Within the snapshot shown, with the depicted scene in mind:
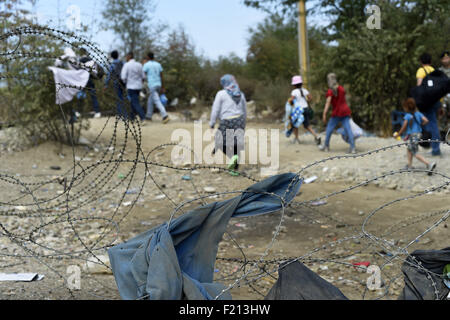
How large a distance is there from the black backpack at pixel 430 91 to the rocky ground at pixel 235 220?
0.91 metres

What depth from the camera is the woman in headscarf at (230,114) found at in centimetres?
766

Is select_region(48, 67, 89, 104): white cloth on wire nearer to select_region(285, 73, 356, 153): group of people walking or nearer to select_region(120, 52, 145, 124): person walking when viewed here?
select_region(120, 52, 145, 124): person walking

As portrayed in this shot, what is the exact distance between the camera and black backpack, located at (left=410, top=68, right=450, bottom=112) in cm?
752

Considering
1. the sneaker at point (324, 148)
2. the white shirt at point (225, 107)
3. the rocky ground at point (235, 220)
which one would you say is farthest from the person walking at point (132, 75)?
the sneaker at point (324, 148)

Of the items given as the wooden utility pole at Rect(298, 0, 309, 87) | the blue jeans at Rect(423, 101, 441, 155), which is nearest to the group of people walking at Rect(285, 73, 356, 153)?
the blue jeans at Rect(423, 101, 441, 155)

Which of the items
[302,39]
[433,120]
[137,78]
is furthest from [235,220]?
[302,39]

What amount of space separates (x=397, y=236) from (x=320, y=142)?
15.6 feet

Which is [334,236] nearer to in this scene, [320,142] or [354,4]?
[320,142]

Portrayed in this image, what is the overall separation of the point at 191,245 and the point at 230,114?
4750 millimetres

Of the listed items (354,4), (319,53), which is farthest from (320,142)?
(354,4)

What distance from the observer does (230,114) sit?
7.70 m

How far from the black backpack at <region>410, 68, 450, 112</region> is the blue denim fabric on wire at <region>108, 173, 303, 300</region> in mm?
5055

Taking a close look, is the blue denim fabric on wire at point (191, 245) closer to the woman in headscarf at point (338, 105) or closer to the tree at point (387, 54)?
the woman in headscarf at point (338, 105)

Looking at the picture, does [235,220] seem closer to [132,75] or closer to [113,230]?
[113,230]
